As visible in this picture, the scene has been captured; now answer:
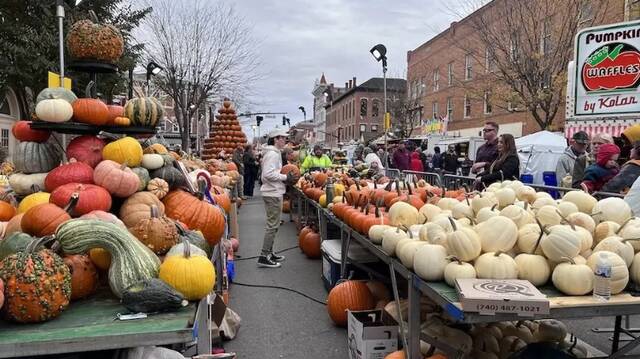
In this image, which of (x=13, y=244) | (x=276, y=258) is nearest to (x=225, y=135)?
(x=276, y=258)

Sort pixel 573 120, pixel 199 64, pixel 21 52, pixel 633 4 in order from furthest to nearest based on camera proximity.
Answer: pixel 199 64 → pixel 633 4 → pixel 21 52 → pixel 573 120

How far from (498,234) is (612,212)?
101 centimetres

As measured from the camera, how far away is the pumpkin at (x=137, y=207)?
11.8ft

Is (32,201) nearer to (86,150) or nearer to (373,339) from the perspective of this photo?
(86,150)

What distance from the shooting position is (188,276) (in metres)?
2.66

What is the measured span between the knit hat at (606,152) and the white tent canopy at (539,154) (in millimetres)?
8105

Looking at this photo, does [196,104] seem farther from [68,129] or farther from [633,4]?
[68,129]

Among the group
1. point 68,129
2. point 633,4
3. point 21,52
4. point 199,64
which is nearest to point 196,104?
point 199,64

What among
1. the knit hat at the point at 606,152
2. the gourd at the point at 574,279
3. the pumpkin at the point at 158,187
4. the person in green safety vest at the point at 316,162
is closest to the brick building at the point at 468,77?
the person in green safety vest at the point at 316,162

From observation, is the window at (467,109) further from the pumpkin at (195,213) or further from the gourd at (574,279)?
the gourd at (574,279)

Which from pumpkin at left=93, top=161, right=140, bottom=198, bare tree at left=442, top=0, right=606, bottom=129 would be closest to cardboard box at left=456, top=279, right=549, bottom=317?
pumpkin at left=93, top=161, right=140, bottom=198

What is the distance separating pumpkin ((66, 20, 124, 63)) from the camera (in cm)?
454

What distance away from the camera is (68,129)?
406 cm

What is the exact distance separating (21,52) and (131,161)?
1106cm
